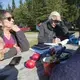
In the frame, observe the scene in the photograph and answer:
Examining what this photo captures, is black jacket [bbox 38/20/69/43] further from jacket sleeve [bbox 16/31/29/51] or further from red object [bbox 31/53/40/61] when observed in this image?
red object [bbox 31/53/40/61]

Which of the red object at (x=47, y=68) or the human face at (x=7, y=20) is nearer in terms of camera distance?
the red object at (x=47, y=68)

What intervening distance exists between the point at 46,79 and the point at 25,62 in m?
0.50

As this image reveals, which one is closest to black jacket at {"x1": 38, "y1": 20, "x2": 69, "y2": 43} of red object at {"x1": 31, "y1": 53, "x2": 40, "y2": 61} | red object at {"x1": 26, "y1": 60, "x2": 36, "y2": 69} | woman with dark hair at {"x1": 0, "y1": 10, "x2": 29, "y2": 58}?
woman with dark hair at {"x1": 0, "y1": 10, "x2": 29, "y2": 58}

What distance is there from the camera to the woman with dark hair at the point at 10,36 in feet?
12.3

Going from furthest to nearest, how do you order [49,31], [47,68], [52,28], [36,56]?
1. [52,28]
2. [49,31]
3. [36,56]
4. [47,68]

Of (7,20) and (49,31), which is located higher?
(7,20)

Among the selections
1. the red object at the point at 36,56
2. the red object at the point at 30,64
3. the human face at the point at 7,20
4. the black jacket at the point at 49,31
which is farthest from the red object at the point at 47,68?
the black jacket at the point at 49,31

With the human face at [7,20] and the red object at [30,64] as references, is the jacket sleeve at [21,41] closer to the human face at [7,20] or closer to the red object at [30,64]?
the human face at [7,20]

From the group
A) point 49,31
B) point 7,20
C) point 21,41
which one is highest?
point 7,20

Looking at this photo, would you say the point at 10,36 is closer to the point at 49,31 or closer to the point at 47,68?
the point at 47,68

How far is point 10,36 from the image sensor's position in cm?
422

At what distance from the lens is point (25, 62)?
3.22 meters

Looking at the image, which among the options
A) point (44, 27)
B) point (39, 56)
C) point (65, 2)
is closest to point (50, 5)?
point (65, 2)

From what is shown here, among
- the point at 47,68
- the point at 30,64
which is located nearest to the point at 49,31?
the point at 30,64
